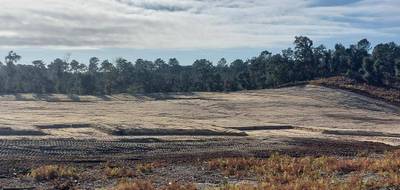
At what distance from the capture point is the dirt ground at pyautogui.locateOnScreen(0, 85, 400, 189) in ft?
90.0

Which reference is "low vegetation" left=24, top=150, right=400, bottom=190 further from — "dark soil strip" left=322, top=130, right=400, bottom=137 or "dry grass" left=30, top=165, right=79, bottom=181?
"dark soil strip" left=322, top=130, right=400, bottom=137

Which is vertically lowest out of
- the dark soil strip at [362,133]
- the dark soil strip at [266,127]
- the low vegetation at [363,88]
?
the dark soil strip at [362,133]

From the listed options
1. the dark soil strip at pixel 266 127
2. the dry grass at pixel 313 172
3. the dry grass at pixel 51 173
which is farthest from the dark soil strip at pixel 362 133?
the dry grass at pixel 51 173

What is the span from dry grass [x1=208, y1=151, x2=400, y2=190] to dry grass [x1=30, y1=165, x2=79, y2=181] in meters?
5.01

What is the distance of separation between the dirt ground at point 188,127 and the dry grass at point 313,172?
1607 millimetres

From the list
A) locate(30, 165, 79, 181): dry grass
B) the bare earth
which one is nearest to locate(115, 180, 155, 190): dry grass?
locate(30, 165, 79, 181): dry grass

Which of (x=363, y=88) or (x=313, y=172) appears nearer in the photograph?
(x=313, y=172)

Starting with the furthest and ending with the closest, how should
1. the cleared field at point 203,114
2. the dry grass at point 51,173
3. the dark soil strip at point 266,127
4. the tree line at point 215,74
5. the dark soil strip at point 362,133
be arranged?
the tree line at point 215,74
the dark soil strip at point 266,127
the dark soil strip at point 362,133
the cleared field at point 203,114
the dry grass at point 51,173

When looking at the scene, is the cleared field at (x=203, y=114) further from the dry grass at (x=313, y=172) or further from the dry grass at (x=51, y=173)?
the dry grass at (x=51, y=173)

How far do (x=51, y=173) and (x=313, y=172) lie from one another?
8.36 metres

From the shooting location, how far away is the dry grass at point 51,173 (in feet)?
65.6

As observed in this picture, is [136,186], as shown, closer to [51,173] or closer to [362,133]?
[51,173]

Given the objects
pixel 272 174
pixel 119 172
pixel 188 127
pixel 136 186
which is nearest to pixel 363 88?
pixel 188 127

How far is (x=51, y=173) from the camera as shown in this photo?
798 inches
